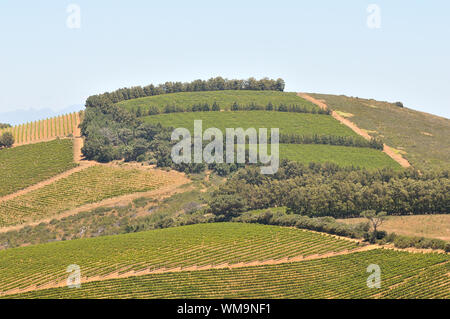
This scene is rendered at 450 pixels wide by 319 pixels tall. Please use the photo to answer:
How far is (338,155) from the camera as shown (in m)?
157

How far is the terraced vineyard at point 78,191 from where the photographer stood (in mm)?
126375

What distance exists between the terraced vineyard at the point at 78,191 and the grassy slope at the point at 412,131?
6936 centimetres

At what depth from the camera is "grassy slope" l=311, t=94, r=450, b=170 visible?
157875 millimetres

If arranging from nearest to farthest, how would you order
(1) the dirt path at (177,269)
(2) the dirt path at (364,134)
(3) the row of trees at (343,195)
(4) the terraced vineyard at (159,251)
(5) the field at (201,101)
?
1. (1) the dirt path at (177,269)
2. (4) the terraced vineyard at (159,251)
3. (3) the row of trees at (343,195)
4. (2) the dirt path at (364,134)
5. (5) the field at (201,101)

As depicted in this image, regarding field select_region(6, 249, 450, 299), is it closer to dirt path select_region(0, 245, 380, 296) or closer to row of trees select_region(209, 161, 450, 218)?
dirt path select_region(0, 245, 380, 296)

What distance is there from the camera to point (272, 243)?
100312 millimetres

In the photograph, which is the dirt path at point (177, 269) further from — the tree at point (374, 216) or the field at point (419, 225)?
the field at point (419, 225)
